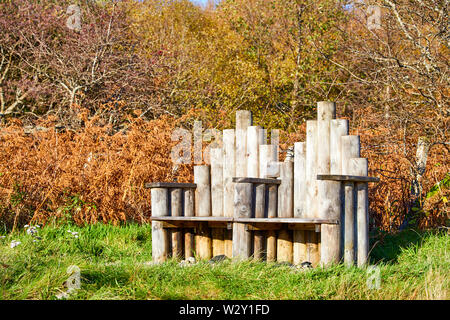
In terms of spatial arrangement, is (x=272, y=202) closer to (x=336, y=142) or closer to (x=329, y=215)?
(x=329, y=215)

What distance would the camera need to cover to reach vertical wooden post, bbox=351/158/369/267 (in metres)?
5.80

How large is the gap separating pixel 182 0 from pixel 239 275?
19.5 m

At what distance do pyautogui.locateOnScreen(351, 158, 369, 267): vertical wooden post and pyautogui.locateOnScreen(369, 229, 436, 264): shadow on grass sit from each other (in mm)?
477

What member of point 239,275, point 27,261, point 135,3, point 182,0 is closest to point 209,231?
point 239,275

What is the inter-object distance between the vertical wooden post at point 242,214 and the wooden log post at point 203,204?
2.33 feet

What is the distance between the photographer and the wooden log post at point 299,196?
6133 mm

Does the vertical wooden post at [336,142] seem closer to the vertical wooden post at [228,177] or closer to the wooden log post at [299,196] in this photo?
the wooden log post at [299,196]

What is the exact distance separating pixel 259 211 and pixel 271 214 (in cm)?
20

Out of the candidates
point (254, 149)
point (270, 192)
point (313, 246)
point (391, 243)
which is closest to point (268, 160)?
point (254, 149)

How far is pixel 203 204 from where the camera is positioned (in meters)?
6.72

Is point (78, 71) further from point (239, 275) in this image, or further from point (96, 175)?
point (239, 275)

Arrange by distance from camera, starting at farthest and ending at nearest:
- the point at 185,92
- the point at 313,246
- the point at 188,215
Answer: the point at 185,92 → the point at 188,215 → the point at 313,246

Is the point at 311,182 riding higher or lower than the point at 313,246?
higher

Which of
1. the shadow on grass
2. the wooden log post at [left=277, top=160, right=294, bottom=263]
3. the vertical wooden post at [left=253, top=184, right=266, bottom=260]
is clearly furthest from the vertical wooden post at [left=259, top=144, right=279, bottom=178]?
the shadow on grass
